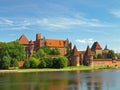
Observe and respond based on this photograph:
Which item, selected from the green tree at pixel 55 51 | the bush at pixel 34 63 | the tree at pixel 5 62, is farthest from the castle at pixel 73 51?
the tree at pixel 5 62

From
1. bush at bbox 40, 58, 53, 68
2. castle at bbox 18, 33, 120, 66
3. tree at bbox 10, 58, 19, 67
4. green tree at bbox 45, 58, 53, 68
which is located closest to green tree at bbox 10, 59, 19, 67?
tree at bbox 10, 58, 19, 67

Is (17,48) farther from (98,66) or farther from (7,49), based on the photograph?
(98,66)

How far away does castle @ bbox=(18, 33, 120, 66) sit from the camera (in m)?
113

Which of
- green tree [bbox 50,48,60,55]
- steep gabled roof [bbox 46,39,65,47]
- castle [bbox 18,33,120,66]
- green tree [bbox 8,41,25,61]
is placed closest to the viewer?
green tree [bbox 8,41,25,61]

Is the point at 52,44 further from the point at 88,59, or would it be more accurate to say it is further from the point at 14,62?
the point at 14,62

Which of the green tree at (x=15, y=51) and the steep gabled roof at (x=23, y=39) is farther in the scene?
the steep gabled roof at (x=23, y=39)

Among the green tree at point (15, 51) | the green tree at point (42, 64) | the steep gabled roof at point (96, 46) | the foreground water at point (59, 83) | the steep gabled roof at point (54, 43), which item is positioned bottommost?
the foreground water at point (59, 83)

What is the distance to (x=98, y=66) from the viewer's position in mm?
112938

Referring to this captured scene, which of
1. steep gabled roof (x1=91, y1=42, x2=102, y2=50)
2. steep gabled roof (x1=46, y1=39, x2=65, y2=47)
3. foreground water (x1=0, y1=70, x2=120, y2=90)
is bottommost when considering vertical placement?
foreground water (x1=0, y1=70, x2=120, y2=90)

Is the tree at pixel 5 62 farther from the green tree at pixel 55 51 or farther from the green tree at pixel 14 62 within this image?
the green tree at pixel 55 51

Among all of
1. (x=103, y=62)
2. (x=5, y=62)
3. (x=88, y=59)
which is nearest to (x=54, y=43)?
(x=88, y=59)

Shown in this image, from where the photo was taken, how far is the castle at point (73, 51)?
11262 centimetres

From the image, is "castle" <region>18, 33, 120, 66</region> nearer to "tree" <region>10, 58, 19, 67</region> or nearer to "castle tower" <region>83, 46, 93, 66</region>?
"castle tower" <region>83, 46, 93, 66</region>

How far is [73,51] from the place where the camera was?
114 metres
